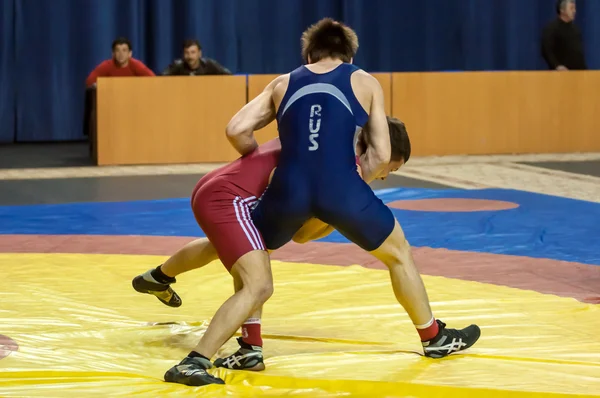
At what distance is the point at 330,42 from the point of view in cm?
417

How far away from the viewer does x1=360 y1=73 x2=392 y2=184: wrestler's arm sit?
4.11 meters

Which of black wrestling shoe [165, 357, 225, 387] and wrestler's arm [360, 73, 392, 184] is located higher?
wrestler's arm [360, 73, 392, 184]

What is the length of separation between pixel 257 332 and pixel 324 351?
32 cm

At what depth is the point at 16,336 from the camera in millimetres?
4508

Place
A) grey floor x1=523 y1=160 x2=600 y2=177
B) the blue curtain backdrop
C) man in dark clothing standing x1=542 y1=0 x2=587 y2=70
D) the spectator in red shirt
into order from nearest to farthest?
grey floor x1=523 y1=160 x2=600 y2=177
the spectator in red shirt
man in dark clothing standing x1=542 y1=0 x2=587 y2=70
the blue curtain backdrop

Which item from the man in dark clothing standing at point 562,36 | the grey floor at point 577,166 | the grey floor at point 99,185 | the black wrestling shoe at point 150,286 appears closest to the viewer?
the black wrestling shoe at point 150,286

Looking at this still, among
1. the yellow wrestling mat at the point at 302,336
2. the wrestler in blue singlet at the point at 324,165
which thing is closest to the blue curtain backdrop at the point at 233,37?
the yellow wrestling mat at the point at 302,336

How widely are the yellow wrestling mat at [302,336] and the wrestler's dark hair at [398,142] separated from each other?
0.75m

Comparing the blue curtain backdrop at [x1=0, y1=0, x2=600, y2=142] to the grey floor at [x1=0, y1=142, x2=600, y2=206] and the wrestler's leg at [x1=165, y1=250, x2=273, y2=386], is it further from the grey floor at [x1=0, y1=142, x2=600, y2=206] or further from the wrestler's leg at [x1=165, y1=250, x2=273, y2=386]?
the wrestler's leg at [x1=165, y1=250, x2=273, y2=386]

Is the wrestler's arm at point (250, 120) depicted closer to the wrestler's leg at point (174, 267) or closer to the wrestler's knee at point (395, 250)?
the wrestler's leg at point (174, 267)

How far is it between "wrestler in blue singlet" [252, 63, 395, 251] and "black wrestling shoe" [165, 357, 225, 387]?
0.60m

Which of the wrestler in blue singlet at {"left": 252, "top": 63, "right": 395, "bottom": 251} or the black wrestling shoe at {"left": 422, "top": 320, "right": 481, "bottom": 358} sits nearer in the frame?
the wrestler in blue singlet at {"left": 252, "top": 63, "right": 395, "bottom": 251}

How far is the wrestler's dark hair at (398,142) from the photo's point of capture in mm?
4262

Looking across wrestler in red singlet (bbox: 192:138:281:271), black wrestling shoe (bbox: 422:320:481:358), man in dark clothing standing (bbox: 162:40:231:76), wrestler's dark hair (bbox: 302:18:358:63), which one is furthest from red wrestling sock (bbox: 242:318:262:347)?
man in dark clothing standing (bbox: 162:40:231:76)
